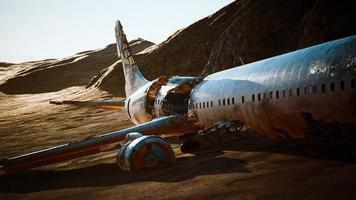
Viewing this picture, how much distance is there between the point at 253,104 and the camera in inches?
635

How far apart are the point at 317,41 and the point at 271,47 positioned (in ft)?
23.9

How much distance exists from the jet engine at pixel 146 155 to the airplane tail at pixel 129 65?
17.5 m

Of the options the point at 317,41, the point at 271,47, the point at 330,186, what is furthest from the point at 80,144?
the point at 271,47

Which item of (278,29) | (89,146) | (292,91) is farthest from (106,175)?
(278,29)

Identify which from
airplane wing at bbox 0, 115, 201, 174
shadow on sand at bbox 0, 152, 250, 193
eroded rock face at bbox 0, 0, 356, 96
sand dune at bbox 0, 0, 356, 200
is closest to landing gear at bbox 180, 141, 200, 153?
sand dune at bbox 0, 0, 356, 200

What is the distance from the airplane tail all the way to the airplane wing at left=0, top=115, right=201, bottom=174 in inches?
467

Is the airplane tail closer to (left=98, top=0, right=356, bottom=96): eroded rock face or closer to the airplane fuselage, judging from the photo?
(left=98, top=0, right=356, bottom=96): eroded rock face

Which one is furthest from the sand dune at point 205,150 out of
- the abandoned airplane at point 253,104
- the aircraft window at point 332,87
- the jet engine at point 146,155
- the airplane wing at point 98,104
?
the airplane wing at point 98,104

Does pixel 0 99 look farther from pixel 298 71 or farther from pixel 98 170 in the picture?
pixel 298 71

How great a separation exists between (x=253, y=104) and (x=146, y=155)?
5.06m

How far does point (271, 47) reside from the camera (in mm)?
43625

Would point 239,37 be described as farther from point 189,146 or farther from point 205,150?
point 205,150

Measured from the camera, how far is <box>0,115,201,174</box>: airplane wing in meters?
18.7

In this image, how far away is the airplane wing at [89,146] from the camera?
18.7m
